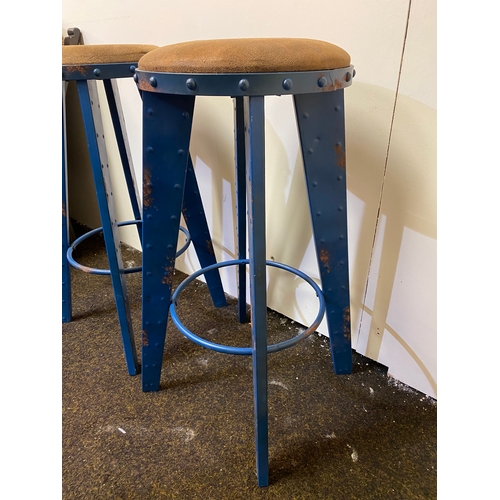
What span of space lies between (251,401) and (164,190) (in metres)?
0.65

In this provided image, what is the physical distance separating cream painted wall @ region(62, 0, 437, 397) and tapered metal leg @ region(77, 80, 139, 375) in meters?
0.45

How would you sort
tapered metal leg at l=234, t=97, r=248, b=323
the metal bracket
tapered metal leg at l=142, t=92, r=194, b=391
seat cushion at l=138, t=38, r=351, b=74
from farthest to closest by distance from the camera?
the metal bracket
tapered metal leg at l=234, t=97, r=248, b=323
tapered metal leg at l=142, t=92, r=194, b=391
seat cushion at l=138, t=38, r=351, b=74

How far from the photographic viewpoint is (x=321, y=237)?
1.10 m

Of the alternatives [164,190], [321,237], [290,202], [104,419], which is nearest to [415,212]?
[321,237]

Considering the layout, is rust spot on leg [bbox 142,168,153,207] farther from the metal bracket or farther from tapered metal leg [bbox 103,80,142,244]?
the metal bracket

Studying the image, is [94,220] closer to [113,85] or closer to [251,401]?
[113,85]

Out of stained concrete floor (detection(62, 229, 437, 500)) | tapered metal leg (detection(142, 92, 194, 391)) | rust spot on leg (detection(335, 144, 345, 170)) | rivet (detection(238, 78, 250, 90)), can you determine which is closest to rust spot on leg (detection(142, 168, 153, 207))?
tapered metal leg (detection(142, 92, 194, 391))

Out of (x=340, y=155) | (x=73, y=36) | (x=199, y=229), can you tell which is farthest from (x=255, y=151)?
(x=73, y=36)

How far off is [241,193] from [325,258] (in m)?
0.37

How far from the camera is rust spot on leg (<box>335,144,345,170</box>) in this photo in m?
1.00

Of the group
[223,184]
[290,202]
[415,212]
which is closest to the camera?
[415,212]

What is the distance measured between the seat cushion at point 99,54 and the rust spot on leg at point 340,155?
0.57 metres

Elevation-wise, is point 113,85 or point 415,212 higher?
point 113,85
